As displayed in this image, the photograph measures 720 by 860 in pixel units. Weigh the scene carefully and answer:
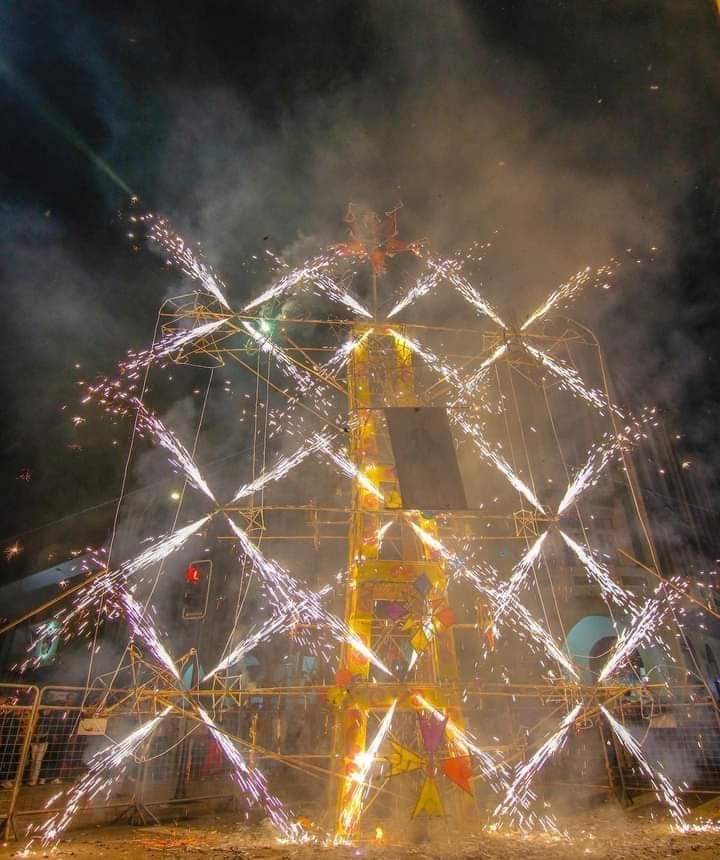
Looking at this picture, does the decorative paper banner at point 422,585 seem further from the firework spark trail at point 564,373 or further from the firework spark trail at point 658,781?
the firework spark trail at point 564,373

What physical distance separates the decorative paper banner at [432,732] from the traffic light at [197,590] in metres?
3.27

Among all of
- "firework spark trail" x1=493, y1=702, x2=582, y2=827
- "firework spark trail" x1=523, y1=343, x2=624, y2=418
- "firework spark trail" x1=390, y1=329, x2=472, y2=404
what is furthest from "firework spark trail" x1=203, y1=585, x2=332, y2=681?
"firework spark trail" x1=523, y1=343, x2=624, y2=418

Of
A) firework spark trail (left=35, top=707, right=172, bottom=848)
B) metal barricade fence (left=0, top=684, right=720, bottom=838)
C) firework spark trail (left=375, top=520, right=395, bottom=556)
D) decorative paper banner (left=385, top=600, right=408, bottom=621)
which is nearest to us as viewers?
metal barricade fence (left=0, top=684, right=720, bottom=838)

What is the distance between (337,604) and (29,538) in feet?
35.2

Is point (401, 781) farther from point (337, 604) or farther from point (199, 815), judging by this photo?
point (337, 604)

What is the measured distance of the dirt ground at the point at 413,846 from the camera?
5309 mm

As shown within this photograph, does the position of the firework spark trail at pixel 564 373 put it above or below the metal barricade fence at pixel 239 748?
above

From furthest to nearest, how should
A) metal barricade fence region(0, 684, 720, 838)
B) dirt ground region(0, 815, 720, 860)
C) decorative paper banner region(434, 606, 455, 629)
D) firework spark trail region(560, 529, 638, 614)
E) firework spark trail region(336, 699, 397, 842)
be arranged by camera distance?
firework spark trail region(560, 529, 638, 614) → decorative paper banner region(434, 606, 455, 629) → metal barricade fence region(0, 684, 720, 838) → firework spark trail region(336, 699, 397, 842) → dirt ground region(0, 815, 720, 860)

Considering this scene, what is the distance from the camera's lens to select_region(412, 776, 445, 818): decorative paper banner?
6320mm

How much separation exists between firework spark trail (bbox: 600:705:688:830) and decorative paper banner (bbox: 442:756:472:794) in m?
2.29

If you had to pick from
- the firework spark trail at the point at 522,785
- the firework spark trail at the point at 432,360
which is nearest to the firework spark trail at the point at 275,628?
the firework spark trail at the point at 522,785

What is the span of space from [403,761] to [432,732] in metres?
0.54

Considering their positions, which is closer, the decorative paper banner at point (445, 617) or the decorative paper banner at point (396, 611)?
the decorative paper banner at point (445, 617)

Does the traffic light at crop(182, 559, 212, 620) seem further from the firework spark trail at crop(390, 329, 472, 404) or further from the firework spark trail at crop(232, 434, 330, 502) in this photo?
the firework spark trail at crop(390, 329, 472, 404)
